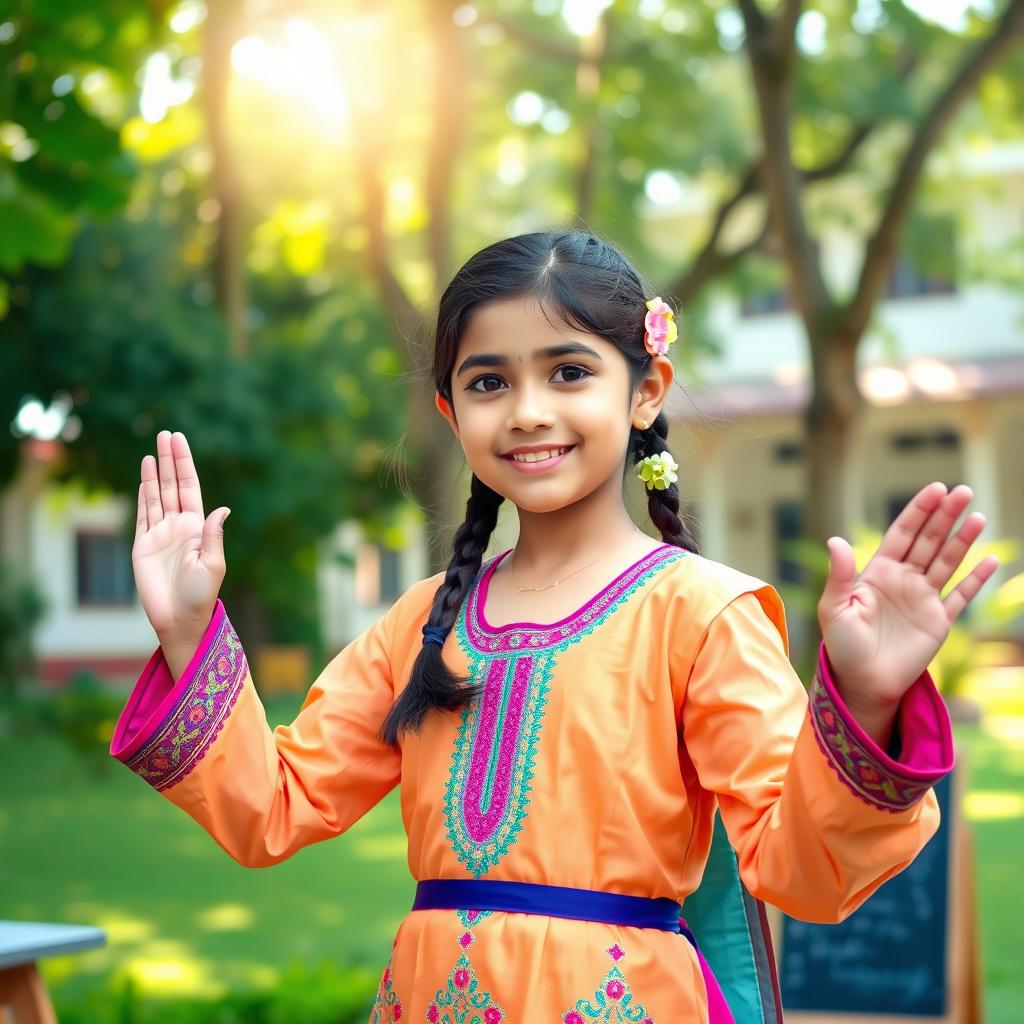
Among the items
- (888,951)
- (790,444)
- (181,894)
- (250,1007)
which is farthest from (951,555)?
(790,444)

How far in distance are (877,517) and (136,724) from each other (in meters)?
19.9

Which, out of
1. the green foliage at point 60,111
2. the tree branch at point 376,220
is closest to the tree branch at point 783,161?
the tree branch at point 376,220

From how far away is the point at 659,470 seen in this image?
211cm

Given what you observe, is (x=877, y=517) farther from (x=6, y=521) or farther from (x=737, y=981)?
(x=737, y=981)

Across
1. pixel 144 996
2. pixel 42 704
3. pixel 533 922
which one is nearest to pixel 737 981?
pixel 533 922

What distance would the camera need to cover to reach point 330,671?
2.17 meters

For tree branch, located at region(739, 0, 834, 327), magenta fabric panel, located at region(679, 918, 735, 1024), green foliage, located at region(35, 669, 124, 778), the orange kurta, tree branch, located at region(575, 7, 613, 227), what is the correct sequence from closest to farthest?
1. the orange kurta
2. magenta fabric panel, located at region(679, 918, 735, 1024)
3. tree branch, located at region(739, 0, 834, 327)
4. tree branch, located at region(575, 7, 613, 227)
5. green foliage, located at region(35, 669, 124, 778)

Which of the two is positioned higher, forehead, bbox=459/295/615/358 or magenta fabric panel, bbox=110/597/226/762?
forehead, bbox=459/295/615/358

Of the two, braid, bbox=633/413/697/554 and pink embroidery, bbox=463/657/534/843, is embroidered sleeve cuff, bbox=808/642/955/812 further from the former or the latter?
braid, bbox=633/413/697/554

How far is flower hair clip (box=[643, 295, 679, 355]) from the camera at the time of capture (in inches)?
80.9

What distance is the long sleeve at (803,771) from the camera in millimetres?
1549

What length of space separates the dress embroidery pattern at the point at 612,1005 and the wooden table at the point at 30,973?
1.32 metres

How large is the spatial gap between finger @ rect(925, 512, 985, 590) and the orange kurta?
0.15 meters

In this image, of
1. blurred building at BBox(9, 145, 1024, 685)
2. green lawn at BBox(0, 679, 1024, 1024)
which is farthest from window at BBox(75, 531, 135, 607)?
green lawn at BBox(0, 679, 1024, 1024)
